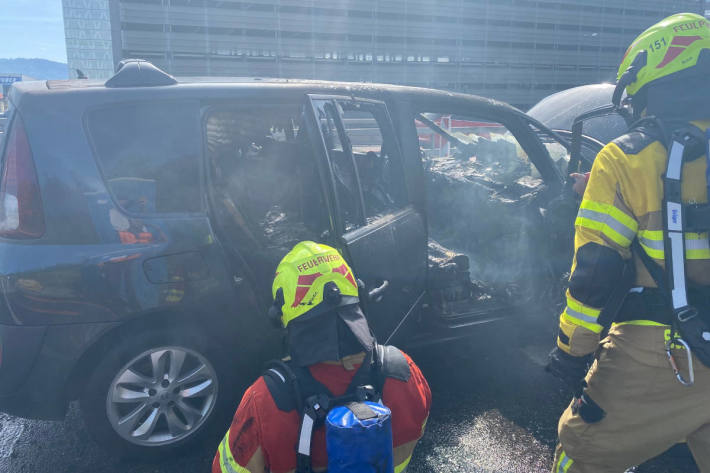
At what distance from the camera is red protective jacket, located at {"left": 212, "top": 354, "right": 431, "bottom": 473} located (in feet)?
4.78

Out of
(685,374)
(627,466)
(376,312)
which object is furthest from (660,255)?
(376,312)

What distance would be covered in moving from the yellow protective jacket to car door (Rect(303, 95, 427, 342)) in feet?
2.78

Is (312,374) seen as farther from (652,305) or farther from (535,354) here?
(535,354)

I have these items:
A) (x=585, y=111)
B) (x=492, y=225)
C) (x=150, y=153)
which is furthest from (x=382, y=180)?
(x=585, y=111)

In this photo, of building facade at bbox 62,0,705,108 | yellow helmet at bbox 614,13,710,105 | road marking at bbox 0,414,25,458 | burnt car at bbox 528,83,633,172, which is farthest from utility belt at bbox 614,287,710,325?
building facade at bbox 62,0,705,108

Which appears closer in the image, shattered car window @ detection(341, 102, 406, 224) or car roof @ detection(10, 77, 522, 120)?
car roof @ detection(10, 77, 522, 120)

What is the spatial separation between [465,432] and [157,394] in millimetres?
1648

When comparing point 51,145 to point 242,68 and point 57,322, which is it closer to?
point 57,322

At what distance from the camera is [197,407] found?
2.50 m

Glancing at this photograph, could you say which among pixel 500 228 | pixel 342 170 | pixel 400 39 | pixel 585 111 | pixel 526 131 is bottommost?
pixel 500 228

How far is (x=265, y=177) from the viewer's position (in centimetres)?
321

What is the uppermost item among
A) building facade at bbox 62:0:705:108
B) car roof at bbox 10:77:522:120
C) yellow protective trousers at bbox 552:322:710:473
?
building facade at bbox 62:0:705:108

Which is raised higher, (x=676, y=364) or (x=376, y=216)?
(x=376, y=216)

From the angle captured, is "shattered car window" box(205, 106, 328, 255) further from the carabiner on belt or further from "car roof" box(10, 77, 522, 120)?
the carabiner on belt
